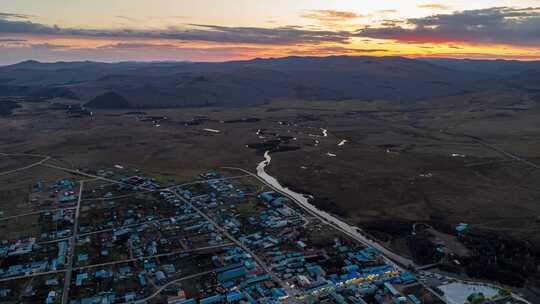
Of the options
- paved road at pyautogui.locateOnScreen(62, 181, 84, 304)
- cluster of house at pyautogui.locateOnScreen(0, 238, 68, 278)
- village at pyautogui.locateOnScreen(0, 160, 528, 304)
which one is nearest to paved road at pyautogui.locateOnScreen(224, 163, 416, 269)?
village at pyautogui.locateOnScreen(0, 160, 528, 304)

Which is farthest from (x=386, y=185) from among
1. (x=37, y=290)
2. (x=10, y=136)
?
(x=10, y=136)

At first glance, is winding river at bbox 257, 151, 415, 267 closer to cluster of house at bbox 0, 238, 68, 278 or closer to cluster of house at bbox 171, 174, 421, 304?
cluster of house at bbox 171, 174, 421, 304

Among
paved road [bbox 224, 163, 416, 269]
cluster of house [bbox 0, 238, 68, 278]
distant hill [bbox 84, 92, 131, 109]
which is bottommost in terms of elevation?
Result: distant hill [bbox 84, 92, 131, 109]

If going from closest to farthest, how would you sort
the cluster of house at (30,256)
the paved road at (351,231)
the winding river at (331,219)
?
the cluster of house at (30,256), the paved road at (351,231), the winding river at (331,219)

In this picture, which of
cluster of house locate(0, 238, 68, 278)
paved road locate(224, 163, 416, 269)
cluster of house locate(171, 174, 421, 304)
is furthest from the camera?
paved road locate(224, 163, 416, 269)

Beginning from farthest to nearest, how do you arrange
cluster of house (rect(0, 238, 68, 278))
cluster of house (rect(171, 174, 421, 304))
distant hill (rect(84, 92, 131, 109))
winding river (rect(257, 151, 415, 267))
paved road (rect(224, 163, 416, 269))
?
distant hill (rect(84, 92, 131, 109)) → winding river (rect(257, 151, 415, 267)) → paved road (rect(224, 163, 416, 269)) → cluster of house (rect(0, 238, 68, 278)) → cluster of house (rect(171, 174, 421, 304))

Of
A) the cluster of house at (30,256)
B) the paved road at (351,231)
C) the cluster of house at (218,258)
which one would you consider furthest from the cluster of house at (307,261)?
the cluster of house at (30,256)

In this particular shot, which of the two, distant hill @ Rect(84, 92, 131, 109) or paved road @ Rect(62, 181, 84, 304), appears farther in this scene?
distant hill @ Rect(84, 92, 131, 109)

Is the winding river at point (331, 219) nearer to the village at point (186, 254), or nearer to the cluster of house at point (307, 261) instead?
the village at point (186, 254)

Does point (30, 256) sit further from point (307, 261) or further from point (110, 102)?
point (110, 102)
